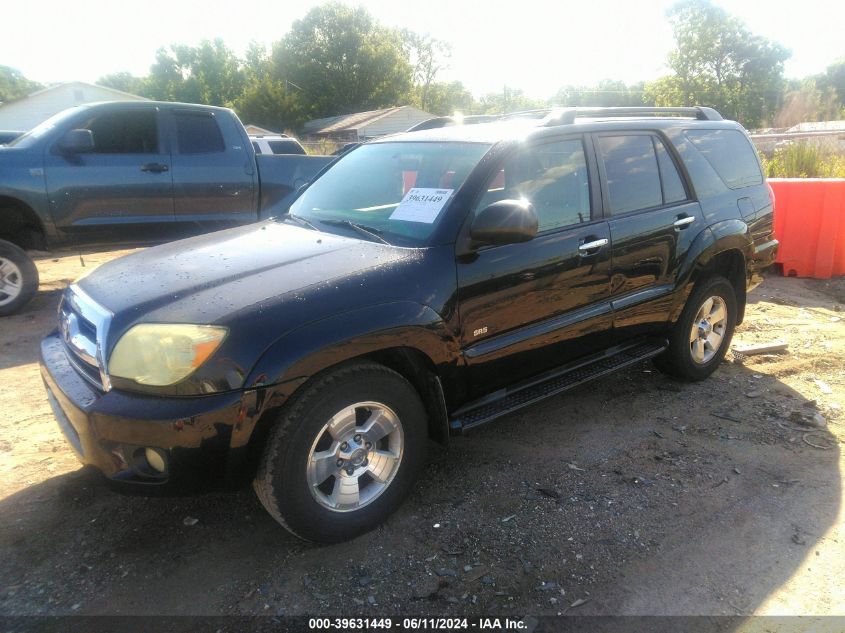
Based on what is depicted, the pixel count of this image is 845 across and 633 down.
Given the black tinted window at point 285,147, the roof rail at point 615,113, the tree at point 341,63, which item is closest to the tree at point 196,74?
the tree at point 341,63

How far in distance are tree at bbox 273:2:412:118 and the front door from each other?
53.2 metres

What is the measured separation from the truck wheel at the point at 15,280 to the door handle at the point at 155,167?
1408mm

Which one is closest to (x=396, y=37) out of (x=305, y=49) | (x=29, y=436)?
(x=305, y=49)

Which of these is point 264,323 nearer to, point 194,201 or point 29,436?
point 29,436

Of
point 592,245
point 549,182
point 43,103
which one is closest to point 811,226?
point 592,245

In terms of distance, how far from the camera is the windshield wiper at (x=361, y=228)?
121 inches

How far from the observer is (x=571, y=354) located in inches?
139

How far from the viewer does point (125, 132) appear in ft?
21.4

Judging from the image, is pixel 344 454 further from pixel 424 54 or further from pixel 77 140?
pixel 424 54

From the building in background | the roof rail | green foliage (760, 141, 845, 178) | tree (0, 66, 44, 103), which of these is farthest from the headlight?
tree (0, 66, 44, 103)

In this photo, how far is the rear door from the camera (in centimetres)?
363

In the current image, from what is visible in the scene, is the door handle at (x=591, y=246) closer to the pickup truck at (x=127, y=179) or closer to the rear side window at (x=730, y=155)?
the rear side window at (x=730, y=155)

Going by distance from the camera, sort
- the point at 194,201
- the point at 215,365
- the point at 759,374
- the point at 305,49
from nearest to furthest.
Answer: the point at 215,365 → the point at 759,374 → the point at 194,201 → the point at 305,49

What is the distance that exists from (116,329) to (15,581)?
111 cm
